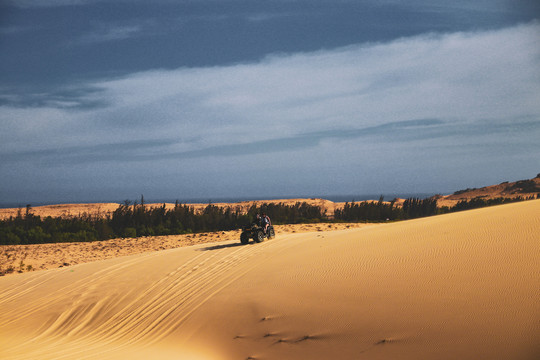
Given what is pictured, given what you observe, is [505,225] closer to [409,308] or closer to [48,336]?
[409,308]

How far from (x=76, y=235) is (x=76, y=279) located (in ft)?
41.0

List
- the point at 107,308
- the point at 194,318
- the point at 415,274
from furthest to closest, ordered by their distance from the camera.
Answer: the point at 107,308 < the point at 194,318 < the point at 415,274

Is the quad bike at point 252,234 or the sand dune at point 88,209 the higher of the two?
the sand dune at point 88,209

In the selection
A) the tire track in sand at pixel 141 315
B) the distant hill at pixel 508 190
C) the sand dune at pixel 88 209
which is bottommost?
the tire track in sand at pixel 141 315

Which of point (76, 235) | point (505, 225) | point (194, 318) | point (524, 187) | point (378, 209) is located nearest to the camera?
point (194, 318)

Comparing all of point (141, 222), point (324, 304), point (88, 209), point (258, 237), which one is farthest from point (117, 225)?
point (88, 209)

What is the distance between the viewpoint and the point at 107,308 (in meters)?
9.62

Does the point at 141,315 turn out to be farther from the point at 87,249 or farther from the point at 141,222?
the point at 141,222

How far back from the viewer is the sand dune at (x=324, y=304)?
5.64 metres

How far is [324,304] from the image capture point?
7250mm

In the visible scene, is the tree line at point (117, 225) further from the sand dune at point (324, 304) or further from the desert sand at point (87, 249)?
the sand dune at point (324, 304)

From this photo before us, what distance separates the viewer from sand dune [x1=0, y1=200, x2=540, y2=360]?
222 inches

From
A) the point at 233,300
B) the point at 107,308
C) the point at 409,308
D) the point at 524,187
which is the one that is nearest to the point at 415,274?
the point at 409,308

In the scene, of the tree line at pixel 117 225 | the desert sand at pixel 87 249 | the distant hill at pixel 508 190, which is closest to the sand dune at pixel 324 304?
the desert sand at pixel 87 249
